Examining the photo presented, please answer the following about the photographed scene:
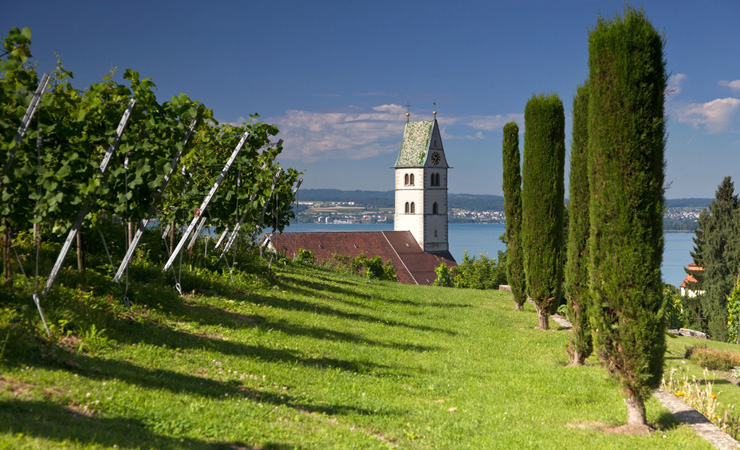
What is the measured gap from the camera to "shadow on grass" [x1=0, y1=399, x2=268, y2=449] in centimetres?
455

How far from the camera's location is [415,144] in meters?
81.9

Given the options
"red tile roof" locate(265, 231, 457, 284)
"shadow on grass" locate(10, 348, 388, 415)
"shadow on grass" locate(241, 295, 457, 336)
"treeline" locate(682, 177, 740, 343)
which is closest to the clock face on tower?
"red tile roof" locate(265, 231, 457, 284)

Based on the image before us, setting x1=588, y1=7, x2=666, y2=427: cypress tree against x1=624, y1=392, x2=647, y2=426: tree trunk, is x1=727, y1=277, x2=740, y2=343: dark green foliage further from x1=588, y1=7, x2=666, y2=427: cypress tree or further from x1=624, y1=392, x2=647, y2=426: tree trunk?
x1=588, y1=7, x2=666, y2=427: cypress tree

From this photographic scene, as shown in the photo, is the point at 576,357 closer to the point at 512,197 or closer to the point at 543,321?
the point at 543,321

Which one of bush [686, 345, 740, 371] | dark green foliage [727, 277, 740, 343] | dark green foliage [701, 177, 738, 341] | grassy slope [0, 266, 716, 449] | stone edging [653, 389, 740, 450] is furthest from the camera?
dark green foliage [701, 177, 738, 341]

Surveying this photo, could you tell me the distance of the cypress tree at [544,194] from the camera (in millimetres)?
14766

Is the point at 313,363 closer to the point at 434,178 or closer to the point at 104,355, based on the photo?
the point at 104,355

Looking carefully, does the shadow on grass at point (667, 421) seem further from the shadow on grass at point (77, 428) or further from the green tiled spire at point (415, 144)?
the green tiled spire at point (415, 144)

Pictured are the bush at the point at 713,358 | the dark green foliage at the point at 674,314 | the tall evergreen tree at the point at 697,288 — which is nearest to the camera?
the bush at the point at 713,358

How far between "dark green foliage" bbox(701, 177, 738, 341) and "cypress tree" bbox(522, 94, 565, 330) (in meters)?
38.9

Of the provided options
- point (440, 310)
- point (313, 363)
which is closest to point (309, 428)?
point (313, 363)

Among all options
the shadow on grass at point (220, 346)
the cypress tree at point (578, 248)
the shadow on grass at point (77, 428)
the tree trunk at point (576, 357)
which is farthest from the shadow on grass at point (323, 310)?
the shadow on grass at point (77, 428)

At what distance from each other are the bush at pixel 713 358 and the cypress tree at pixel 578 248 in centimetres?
631

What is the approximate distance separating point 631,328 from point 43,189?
8.34 m
